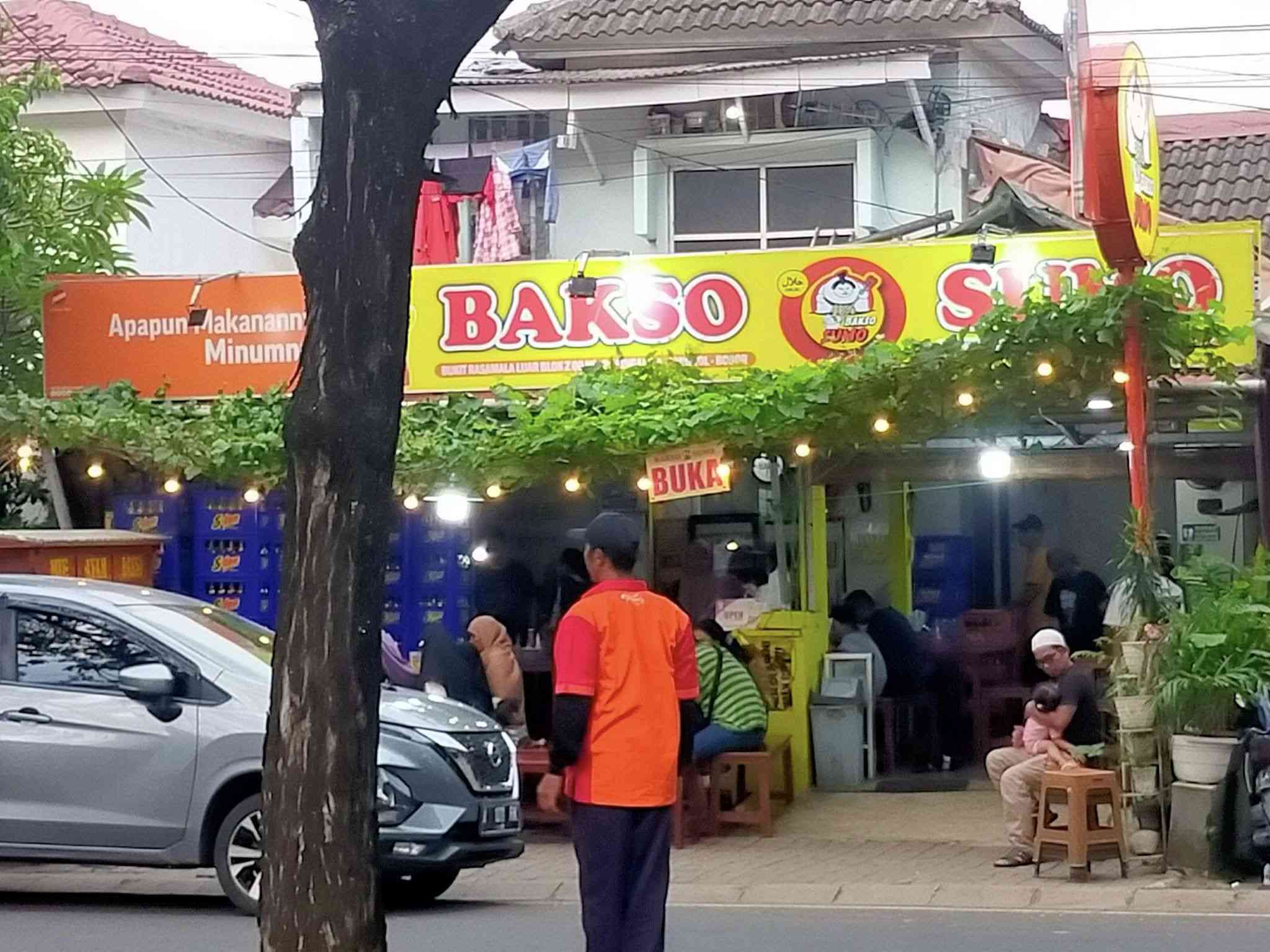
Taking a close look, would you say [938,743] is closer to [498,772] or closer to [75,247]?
[498,772]

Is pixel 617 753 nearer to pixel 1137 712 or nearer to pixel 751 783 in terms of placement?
pixel 1137 712

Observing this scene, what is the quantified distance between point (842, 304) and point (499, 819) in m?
4.85

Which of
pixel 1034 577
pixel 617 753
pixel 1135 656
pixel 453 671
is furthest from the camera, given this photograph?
pixel 1034 577

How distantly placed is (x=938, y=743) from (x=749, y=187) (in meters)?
6.80

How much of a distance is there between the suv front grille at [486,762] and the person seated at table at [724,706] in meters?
2.28

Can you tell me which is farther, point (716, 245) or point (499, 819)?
point (716, 245)

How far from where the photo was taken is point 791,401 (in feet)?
40.7

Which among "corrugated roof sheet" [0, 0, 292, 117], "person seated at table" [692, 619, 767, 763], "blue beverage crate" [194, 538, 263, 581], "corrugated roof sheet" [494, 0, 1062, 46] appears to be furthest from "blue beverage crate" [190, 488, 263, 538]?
"corrugated roof sheet" [0, 0, 292, 117]

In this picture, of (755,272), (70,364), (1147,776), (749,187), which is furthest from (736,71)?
(1147,776)

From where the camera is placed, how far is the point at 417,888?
11008mm

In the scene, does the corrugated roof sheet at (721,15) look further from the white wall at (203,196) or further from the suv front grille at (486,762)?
the suv front grille at (486,762)

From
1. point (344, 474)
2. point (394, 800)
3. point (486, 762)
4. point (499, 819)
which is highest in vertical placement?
point (344, 474)

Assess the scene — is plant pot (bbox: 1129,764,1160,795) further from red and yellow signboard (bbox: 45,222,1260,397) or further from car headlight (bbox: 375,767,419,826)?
car headlight (bbox: 375,767,419,826)

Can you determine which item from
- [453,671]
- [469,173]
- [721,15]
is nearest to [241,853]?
[453,671]
